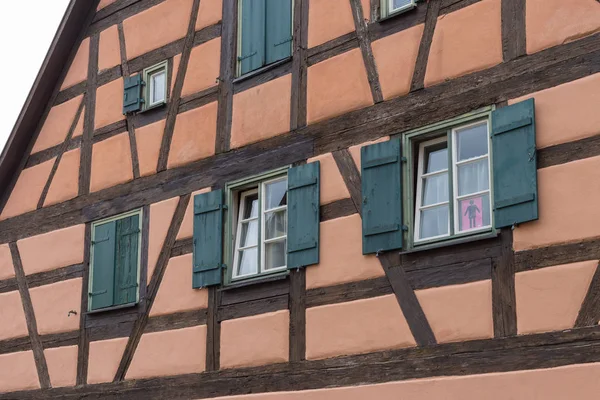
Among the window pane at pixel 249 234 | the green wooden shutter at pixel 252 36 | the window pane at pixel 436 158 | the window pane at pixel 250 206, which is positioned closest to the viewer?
the window pane at pixel 436 158

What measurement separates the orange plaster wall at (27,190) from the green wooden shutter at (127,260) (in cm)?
173

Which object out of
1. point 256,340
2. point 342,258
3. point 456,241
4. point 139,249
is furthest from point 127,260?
point 456,241

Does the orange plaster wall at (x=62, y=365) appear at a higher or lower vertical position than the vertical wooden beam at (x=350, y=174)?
lower

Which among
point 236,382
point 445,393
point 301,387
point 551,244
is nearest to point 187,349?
point 236,382

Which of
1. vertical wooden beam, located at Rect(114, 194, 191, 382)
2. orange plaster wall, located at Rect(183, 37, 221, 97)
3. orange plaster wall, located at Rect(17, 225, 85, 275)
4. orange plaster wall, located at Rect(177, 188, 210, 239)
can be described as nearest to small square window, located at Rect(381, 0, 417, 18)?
orange plaster wall, located at Rect(183, 37, 221, 97)

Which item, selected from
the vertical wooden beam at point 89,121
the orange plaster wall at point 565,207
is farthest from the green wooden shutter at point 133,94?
the orange plaster wall at point 565,207

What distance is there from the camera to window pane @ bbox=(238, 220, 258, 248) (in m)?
11.9

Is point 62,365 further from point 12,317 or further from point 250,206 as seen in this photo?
point 250,206

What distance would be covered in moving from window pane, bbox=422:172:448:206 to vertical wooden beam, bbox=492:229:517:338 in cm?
85

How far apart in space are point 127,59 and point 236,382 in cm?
452

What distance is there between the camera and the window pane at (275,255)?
1155 cm

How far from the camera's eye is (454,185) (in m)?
Answer: 10.1

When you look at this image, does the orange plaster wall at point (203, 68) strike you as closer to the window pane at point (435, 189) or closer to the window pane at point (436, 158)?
the window pane at point (436, 158)

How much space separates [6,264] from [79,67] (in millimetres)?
2573
